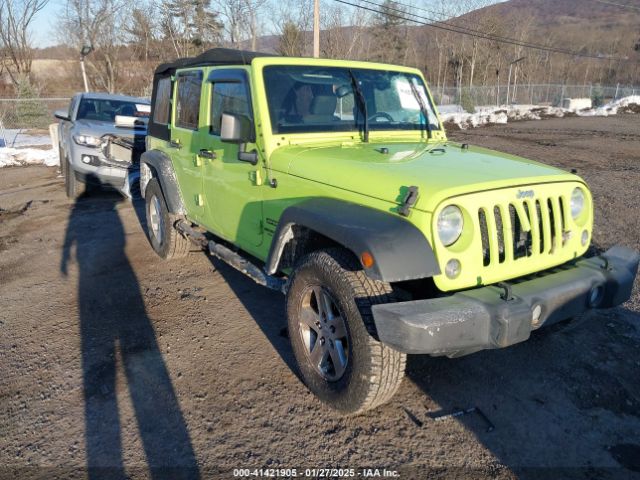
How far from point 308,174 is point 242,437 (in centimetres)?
162

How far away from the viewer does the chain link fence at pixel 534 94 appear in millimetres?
34875

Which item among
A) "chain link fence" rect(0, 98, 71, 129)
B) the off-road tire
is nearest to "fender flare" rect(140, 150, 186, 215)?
the off-road tire

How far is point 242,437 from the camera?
287 cm

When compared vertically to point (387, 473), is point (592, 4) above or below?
above

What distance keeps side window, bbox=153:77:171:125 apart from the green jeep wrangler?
3.72ft

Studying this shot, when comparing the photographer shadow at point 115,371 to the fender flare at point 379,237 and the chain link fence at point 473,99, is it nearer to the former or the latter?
the fender flare at point 379,237

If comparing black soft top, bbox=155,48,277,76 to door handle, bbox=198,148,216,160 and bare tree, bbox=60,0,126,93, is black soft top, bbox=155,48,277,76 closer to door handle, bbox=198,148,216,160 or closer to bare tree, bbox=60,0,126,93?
door handle, bbox=198,148,216,160

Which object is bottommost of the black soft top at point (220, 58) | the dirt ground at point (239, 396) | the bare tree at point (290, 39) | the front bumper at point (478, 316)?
the dirt ground at point (239, 396)

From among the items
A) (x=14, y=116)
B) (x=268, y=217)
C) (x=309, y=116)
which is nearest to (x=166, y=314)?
(x=268, y=217)

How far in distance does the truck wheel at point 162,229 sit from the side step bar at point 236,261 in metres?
0.16

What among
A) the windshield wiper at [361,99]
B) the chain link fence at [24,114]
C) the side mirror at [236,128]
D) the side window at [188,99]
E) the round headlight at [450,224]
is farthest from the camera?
the chain link fence at [24,114]

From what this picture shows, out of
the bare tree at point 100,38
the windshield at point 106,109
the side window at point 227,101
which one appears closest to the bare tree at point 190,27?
the bare tree at point 100,38

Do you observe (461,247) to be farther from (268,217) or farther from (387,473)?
(268,217)

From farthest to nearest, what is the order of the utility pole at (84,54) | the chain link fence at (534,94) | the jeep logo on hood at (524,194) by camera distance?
1. the chain link fence at (534,94)
2. the utility pole at (84,54)
3. the jeep logo on hood at (524,194)
